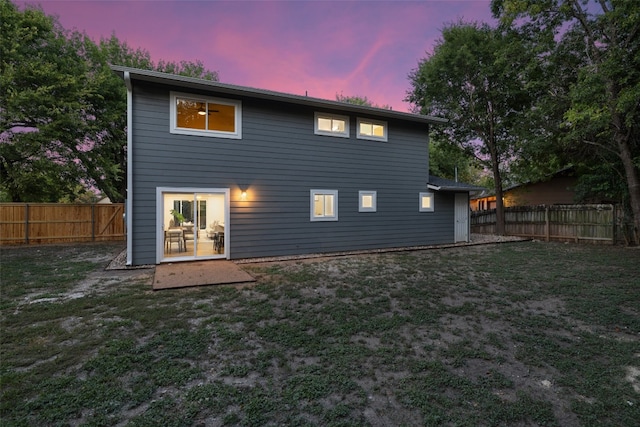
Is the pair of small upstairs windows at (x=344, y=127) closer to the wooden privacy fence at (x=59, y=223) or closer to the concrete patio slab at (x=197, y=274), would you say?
the concrete patio slab at (x=197, y=274)

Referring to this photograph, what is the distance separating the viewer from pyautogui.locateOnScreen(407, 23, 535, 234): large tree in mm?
13508

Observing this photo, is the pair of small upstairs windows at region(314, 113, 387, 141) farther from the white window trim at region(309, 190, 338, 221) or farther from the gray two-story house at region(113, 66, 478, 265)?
the white window trim at region(309, 190, 338, 221)

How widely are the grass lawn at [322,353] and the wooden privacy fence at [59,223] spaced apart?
312 inches

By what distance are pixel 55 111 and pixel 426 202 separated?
15.6m

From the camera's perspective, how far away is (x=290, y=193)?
29.6ft

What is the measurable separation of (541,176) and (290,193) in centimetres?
1409

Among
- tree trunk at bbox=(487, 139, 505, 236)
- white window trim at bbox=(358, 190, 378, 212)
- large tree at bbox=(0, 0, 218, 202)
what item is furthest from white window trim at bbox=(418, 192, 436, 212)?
large tree at bbox=(0, 0, 218, 202)

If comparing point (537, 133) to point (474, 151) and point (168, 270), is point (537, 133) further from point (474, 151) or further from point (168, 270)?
point (168, 270)

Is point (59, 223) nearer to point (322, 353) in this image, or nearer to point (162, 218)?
point (162, 218)

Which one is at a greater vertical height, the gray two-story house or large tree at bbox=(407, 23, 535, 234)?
large tree at bbox=(407, 23, 535, 234)

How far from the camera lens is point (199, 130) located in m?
7.88

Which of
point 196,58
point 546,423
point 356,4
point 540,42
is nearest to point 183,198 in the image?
point 546,423

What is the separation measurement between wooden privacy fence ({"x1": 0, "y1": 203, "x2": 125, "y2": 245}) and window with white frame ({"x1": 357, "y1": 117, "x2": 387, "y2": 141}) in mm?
10909

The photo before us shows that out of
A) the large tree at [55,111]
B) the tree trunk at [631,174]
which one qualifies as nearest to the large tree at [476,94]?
the tree trunk at [631,174]
